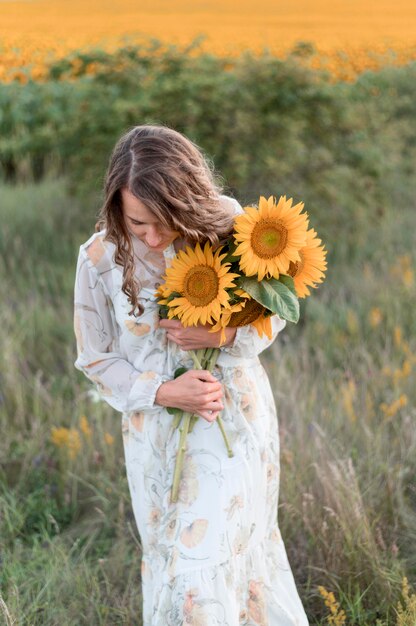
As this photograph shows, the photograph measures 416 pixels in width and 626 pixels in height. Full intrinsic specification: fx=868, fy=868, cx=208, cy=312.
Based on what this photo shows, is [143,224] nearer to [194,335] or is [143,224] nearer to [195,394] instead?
[194,335]

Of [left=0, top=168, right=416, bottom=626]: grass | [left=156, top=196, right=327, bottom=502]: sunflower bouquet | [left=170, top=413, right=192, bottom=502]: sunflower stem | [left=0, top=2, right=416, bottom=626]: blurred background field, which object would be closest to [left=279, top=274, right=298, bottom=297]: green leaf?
[left=156, top=196, right=327, bottom=502]: sunflower bouquet

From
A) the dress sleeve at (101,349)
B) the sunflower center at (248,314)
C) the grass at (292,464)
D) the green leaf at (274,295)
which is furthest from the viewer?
the grass at (292,464)

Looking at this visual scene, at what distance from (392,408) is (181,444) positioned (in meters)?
1.57

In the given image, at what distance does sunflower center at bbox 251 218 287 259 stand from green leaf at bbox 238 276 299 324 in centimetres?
8

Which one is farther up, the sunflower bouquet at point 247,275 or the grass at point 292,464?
the sunflower bouquet at point 247,275

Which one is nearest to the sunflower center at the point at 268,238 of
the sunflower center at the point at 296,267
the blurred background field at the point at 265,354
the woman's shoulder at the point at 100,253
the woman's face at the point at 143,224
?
the sunflower center at the point at 296,267

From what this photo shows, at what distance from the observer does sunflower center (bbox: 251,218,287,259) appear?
2.21 metres

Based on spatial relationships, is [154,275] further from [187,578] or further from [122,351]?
[187,578]

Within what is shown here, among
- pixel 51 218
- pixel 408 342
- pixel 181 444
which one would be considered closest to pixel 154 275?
pixel 181 444

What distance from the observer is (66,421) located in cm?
418

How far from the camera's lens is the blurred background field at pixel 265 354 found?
304cm

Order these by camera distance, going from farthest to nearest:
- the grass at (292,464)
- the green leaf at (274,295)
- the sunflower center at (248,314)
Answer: the grass at (292,464) < the sunflower center at (248,314) < the green leaf at (274,295)

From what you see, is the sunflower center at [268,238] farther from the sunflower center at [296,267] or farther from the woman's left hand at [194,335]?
the woman's left hand at [194,335]

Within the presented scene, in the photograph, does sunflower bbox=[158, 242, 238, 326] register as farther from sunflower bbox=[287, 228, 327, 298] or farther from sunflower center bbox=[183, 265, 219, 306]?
sunflower bbox=[287, 228, 327, 298]
